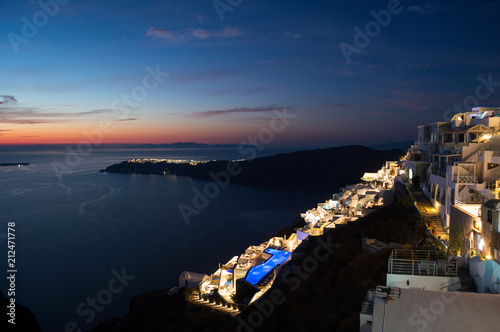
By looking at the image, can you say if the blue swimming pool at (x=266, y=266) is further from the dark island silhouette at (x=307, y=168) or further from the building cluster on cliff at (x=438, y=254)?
the dark island silhouette at (x=307, y=168)

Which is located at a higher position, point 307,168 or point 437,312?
point 437,312

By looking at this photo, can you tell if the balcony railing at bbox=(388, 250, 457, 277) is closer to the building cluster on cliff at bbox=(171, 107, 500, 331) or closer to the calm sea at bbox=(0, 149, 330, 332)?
the building cluster on cliff at bbox=(171, 107, 500, 331)

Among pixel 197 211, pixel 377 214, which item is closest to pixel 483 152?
pixel 377 214

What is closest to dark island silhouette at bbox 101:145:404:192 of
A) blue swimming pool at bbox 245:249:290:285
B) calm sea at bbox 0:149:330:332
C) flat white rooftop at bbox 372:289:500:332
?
calm sea at bbox 0:149:330:332

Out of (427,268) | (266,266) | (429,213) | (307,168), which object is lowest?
(266,266)

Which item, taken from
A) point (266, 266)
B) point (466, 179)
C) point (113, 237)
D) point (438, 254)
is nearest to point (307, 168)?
point (113, 237)

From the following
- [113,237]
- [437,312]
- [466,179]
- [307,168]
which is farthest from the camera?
[307,168]

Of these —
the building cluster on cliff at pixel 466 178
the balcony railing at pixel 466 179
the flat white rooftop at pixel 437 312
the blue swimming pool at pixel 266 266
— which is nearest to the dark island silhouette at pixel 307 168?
the blue swimming pool at pixel 266 266

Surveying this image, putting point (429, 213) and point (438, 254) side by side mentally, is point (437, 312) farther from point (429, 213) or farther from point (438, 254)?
point (429, 213)

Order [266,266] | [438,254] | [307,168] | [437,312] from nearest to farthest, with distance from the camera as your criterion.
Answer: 1. [437,312]
2. [438,254]
3. [266,266]
4. [307,168]
